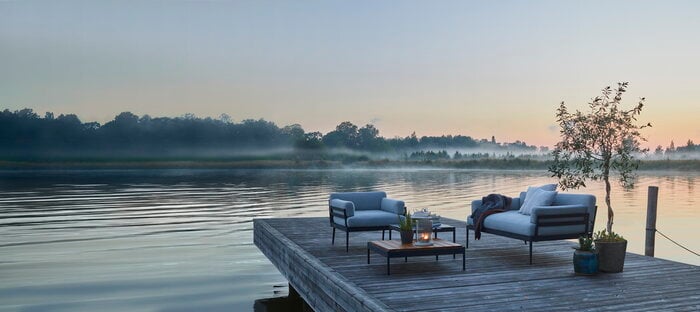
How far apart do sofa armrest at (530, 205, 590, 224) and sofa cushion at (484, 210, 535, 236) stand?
4.6 inches

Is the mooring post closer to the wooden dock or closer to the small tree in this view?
the wooden dock

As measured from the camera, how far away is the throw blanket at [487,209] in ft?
27.1

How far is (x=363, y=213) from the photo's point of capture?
8773mm

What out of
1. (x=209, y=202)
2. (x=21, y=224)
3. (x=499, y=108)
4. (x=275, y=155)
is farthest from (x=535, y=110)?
(x=275, y=155)

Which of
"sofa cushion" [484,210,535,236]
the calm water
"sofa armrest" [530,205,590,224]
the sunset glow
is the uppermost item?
the sunset glow

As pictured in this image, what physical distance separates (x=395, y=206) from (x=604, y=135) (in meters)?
3.31

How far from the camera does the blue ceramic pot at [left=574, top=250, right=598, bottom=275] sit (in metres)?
6.45

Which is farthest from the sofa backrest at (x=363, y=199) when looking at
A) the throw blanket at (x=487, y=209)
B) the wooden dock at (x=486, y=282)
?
the throw blanket at (x=487, y=209)

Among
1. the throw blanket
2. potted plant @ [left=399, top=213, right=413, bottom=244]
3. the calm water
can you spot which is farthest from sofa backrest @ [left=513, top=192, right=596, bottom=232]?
the calm water

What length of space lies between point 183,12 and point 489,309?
28486 mm

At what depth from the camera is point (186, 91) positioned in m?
45.0

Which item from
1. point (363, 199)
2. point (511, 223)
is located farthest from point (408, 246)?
point (363, 199)

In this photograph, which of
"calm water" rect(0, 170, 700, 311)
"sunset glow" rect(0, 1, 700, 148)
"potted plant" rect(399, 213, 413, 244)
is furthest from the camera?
"sunset glow" rect(0, 1, 700, 148)

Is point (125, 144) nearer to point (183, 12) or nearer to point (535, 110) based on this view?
point (183, 12)
